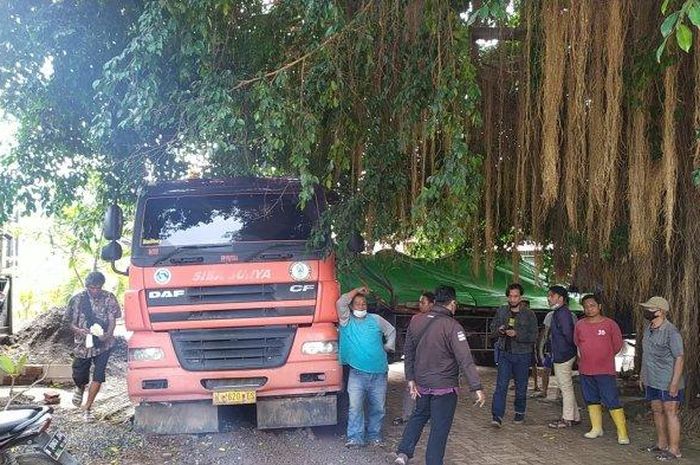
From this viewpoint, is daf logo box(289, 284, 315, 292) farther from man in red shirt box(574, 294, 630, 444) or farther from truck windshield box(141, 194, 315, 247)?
man in red shirt box(574, 294, 630, 444)

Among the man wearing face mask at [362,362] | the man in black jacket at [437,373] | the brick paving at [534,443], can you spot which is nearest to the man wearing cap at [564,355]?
the brick paving at [534,443]

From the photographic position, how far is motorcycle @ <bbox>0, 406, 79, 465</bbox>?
14.6 ft

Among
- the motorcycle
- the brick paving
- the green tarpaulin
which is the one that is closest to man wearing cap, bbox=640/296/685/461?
the brick paving

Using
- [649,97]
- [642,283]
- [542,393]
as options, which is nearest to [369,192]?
[649,97]

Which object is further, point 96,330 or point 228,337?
point 96,330

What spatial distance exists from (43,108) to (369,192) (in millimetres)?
4163

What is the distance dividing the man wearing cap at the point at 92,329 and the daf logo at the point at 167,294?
1.71 metres

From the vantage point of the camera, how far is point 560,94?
6.56 metres

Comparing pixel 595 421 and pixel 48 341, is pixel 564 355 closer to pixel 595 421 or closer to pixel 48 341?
pixel 595 421

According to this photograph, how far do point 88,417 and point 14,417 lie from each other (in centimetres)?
322

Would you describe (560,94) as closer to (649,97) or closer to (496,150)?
(649,97)

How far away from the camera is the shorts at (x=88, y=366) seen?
771cm

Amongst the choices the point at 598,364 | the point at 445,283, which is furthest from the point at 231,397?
the point at 445,283

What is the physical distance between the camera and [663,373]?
6.13m
